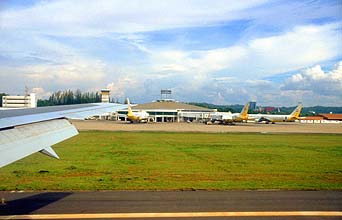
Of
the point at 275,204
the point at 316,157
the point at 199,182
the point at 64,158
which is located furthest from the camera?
the point at 316,157

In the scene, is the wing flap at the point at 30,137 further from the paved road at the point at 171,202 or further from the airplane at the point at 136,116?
the airplane at the point at 136,116

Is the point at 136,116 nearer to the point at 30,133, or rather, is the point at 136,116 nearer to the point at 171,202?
the point at 171,202

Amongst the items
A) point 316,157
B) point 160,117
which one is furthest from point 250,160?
point 160,117

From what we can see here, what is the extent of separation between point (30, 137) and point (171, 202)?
4.95m

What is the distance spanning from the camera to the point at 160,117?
9794 cm

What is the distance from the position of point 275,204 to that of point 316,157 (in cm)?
1250

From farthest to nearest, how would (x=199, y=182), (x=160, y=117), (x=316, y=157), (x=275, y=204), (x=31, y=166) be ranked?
(x=160, y=117) → (x=316, y=157) → (x=31, y=166) → (x=199, y=182) → (x=275, y=204)

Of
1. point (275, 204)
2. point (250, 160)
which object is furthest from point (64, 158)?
point (275, 204)

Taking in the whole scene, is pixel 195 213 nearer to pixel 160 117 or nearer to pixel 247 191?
pixel 247 191

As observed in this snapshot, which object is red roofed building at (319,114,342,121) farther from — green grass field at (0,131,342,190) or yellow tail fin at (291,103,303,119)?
green grass field at (0,131,342,190)

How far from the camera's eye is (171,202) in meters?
9.12

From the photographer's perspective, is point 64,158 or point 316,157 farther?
point 316,157

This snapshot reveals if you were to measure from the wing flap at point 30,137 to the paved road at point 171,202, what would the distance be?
2.52m

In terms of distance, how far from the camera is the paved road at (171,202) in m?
8.30
